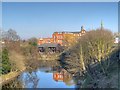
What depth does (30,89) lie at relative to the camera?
7.80 meters

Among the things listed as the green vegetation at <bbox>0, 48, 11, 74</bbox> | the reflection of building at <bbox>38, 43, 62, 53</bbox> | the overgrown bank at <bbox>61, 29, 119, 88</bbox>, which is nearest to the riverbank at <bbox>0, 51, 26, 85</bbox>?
the green vegetation at <bbox>0, 48, 11, 74</bbox>

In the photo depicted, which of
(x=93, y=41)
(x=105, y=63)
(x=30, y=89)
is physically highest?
(x=93, y=41)

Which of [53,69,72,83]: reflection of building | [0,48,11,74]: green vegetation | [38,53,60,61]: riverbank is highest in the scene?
[0,48,11,74]: green vegetation

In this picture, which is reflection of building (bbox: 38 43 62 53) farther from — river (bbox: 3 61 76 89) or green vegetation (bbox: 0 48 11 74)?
green vegetation (bbox: 0 48 11 74)

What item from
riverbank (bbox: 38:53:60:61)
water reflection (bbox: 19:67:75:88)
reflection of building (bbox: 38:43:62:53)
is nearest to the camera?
water reflection (bbox: 19:67:75:88)

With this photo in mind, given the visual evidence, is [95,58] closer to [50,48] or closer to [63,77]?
[63,77]

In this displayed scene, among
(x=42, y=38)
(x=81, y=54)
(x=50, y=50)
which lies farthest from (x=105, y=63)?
(x=42, y=38)

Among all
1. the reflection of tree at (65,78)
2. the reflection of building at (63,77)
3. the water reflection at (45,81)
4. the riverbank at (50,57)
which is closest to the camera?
the water reflection at (45,81)

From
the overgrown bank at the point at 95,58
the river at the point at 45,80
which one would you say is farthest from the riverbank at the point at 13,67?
the overgrown bank at the point at 95,58

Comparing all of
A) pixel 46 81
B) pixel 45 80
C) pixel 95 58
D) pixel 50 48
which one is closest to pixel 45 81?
pixel 46 81

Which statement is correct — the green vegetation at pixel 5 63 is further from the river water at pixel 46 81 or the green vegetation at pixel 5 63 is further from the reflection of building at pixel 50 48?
the reflection of building at pixel 50 48

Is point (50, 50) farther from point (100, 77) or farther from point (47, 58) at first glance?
point (100, 77)

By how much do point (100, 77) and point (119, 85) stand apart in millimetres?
2445

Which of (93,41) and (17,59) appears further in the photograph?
(17,59)
